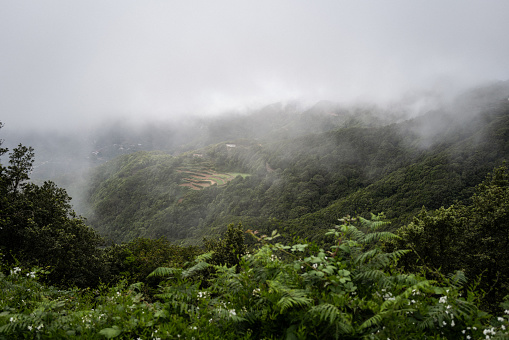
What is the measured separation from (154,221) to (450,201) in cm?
10361

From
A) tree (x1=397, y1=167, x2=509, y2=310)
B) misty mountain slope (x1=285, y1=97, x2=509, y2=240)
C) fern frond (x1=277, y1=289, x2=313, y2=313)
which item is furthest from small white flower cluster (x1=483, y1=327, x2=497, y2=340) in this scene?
A: misty mountain slope (x1=285, y1=97, x2=509, y2=240)

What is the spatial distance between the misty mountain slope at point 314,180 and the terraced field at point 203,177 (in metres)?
5.89

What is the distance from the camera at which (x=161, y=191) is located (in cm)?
11975

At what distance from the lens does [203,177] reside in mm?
131500

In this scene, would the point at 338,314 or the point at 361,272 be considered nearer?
the point at 338,314

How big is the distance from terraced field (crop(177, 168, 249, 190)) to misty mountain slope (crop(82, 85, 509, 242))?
589cm

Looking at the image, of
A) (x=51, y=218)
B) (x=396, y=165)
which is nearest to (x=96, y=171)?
(x=51, y=218)

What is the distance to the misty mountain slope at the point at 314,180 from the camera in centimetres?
7769

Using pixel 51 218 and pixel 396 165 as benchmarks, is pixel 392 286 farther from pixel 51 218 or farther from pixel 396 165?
pixel 396 165

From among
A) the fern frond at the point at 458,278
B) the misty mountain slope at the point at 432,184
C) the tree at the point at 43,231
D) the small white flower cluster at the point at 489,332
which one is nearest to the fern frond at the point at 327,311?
the small white flower cluster at the point at 489,332

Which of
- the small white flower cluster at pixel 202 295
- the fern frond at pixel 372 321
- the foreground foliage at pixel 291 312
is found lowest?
the small white flower cluster at pixel 202 295

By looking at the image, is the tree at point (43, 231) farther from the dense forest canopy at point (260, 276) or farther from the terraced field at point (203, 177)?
the terraced field at point (203, 177)

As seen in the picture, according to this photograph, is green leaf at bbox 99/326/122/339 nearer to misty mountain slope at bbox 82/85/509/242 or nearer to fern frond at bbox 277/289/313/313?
fern frond at bbox 277/289/313/313

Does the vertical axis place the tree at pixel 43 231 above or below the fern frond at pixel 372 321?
below
